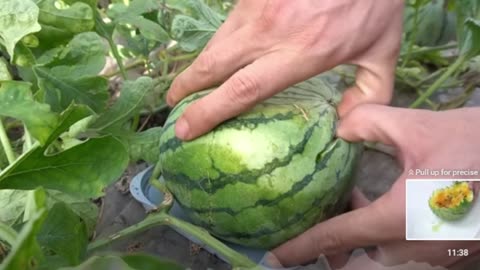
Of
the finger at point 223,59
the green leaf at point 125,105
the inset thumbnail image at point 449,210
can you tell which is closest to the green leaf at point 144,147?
the green leaf at point 125,105

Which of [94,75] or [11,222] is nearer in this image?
[11,222]

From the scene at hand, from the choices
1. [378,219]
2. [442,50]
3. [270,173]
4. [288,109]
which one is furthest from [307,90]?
[442,50]

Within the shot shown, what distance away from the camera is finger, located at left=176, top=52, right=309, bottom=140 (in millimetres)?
967

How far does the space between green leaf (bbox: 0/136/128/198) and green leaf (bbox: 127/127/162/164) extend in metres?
0.27

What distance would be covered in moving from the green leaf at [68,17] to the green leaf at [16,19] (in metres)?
0.12

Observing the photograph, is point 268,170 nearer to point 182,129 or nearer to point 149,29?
point 182,129

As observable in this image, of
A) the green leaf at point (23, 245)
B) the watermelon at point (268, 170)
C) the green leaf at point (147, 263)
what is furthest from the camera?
the watermelon at point (268, 170)

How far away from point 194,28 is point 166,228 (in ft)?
1.21

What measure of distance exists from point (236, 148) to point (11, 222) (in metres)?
0.35

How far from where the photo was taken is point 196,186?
104 centimetres

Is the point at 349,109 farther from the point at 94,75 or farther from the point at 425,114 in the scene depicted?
the point at 94,75

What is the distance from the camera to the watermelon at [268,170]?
3.27 feet

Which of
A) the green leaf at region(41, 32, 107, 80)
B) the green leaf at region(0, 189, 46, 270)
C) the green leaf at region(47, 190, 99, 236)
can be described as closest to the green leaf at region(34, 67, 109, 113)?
the green leaf at region(41, 32, 107, 80)

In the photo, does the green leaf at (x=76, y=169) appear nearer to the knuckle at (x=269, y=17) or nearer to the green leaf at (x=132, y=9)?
the knuckle at (x=269, y=17)
